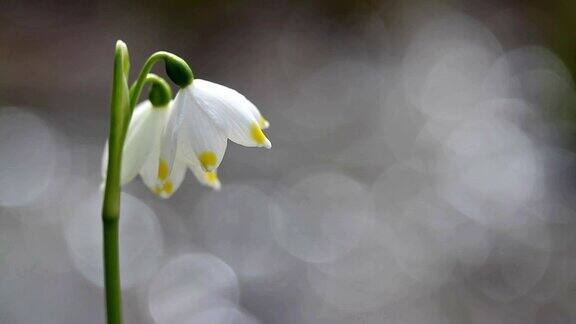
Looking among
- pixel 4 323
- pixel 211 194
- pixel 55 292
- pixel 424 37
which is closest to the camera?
pixel 4 323

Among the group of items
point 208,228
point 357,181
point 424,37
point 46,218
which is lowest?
point 46,218

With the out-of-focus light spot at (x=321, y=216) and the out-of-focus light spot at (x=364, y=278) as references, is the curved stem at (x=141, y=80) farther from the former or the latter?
the out-of-focus light spot at (x=321, y=216)

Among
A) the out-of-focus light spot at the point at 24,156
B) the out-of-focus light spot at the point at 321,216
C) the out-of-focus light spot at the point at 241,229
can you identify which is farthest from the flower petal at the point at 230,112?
the out-of-focus light spot at the point at 24,156

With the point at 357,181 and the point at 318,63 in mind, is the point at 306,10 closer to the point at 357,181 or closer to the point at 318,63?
the point at 318,63

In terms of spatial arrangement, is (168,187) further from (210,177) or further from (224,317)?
(224,317)

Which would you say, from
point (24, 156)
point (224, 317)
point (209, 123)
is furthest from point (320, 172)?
point (209, 123)

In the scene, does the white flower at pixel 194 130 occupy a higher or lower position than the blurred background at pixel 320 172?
higher

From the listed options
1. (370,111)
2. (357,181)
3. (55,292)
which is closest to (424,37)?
(370,111)
